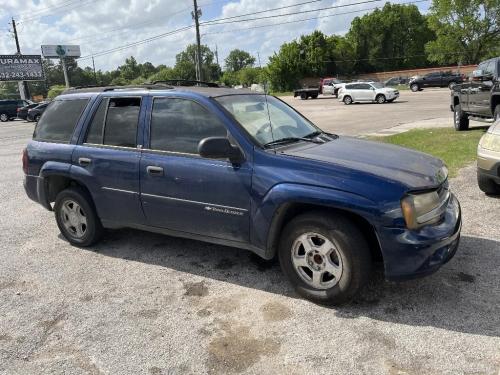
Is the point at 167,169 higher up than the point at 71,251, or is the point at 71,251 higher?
the point at 167,169

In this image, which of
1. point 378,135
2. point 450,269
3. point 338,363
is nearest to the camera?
point 338,363

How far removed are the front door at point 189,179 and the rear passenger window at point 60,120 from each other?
1.17 meters

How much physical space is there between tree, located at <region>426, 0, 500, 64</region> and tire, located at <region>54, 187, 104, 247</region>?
76.2m

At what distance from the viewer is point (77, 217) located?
17.2 ft

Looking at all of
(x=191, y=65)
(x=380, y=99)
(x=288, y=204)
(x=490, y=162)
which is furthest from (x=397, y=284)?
(x=191, y=65)

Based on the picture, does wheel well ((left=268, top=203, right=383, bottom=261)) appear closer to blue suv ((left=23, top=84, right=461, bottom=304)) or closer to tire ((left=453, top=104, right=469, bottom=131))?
blue suv ((left=23, top=84, right=461, bottom=304))

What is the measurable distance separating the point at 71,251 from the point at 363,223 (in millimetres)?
3318

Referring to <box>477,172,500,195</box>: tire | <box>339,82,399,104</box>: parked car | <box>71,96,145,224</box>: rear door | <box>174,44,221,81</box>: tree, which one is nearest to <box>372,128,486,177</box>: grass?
<box>477,172,500,195</box>: tire

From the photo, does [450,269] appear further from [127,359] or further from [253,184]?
[127,359]

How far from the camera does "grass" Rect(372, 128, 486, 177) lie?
8.81m

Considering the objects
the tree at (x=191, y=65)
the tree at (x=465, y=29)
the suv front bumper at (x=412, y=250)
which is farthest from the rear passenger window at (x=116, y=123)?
the tree at (x=191, y=65)

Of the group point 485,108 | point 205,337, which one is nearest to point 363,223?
point 205,337

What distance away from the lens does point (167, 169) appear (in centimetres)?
429

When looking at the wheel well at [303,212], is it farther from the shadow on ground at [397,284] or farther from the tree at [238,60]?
the tree at [238,60]
